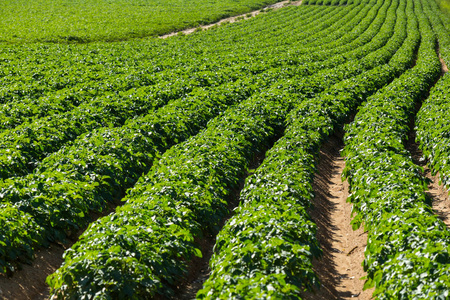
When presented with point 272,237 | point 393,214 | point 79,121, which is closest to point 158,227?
point 272,237

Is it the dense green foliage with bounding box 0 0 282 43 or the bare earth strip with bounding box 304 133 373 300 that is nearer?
the bare earth strip with bounding box 304 133 373 300

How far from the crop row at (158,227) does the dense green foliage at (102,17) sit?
1282 inches

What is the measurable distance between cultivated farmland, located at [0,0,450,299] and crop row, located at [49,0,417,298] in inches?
1.5

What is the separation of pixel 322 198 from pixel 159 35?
41.2m

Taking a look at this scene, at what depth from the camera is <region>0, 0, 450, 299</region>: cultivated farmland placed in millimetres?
7945

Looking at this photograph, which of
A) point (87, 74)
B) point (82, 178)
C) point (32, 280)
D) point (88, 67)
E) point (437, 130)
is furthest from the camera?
point (88, 67)

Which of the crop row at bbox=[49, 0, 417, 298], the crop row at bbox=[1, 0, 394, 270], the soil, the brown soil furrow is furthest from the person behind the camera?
the soil

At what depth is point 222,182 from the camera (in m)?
12.3

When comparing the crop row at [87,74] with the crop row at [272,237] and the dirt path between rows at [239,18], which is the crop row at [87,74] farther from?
the dirt path between rows at [239,18]

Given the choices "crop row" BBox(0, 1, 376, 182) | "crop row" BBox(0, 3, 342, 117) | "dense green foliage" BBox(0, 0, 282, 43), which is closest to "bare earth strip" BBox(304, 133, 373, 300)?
"crop row" BBox(0, 1, 376, 182)

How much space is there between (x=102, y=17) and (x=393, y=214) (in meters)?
53.1

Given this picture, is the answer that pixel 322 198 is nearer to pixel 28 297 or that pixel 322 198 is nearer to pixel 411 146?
pixel 411 146

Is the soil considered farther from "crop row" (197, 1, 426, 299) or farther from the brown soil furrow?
the brown soil furrow

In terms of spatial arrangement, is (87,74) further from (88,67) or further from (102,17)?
(102,17)
